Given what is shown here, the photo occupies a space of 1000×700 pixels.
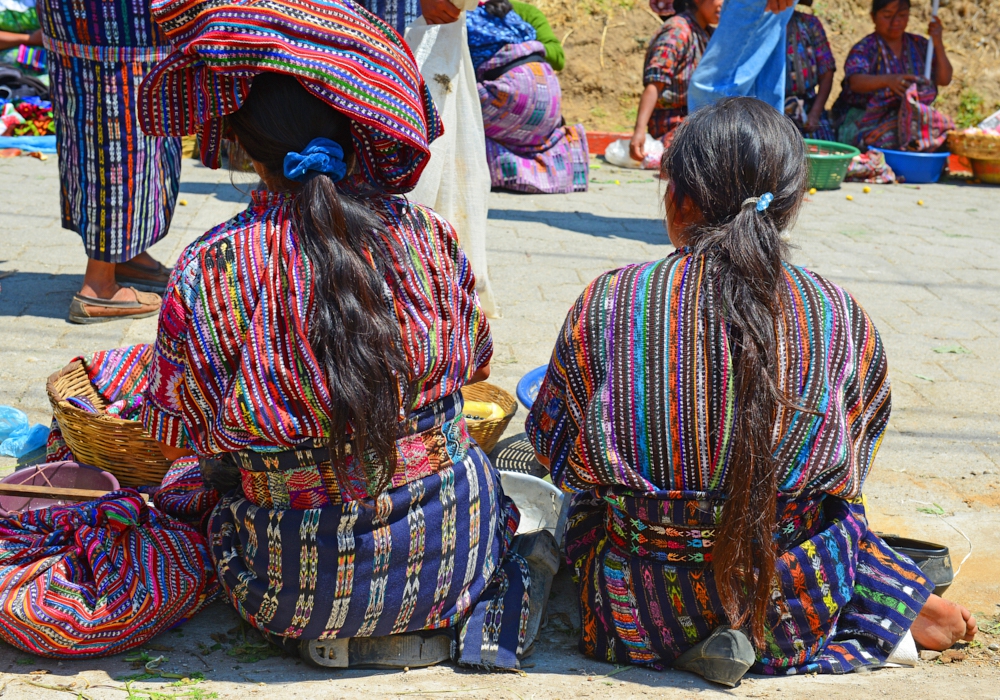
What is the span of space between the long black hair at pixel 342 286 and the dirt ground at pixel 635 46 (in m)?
8.66

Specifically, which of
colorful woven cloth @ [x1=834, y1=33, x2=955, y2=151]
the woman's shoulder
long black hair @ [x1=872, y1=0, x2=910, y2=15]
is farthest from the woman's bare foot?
long black hair @ [x1=872, y1=0, x2=910, y2=15]

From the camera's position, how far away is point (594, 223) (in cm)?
654

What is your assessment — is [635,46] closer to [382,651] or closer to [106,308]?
[106,308]

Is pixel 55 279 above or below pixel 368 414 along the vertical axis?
below

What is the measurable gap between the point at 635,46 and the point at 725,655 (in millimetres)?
10002

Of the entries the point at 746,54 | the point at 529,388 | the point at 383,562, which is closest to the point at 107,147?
the point at 529,388

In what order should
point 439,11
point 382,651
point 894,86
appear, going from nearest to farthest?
point 382,651 → point 439,11 → point 894,86

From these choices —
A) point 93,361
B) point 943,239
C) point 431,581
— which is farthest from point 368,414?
point 943,239

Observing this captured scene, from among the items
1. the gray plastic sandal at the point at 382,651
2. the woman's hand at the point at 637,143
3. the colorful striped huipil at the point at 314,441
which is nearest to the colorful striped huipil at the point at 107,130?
the colorful striped huipil at the point at 314,441

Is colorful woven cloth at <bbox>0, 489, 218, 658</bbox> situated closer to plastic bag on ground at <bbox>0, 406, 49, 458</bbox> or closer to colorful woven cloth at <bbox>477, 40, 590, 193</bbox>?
plastic bag on ground at <bbox>0, 406, 49, 458</bbox>

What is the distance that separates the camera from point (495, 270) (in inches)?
207

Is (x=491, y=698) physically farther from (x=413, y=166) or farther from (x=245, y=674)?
(x=413, y=166)

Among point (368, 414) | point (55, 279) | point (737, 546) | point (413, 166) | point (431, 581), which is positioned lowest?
point (55, 279)

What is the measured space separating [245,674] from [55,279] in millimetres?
3274
